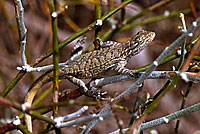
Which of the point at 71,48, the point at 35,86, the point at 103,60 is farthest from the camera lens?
the point at 71,48

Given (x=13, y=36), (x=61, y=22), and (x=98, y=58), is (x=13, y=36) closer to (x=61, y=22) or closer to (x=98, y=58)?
(x=61, y=22)

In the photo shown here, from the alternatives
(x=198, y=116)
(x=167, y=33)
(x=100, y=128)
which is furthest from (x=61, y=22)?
(x=198, y=116)

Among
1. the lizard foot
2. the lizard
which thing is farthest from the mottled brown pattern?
the lizard foot

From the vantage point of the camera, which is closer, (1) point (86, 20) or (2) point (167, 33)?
(2) point (167, 33)

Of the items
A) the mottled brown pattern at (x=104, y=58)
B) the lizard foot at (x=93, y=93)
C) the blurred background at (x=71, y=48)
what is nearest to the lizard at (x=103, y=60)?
the mottled brown pattern at (x=104, y=58)

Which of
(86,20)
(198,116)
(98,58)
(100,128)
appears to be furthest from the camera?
(86,20)

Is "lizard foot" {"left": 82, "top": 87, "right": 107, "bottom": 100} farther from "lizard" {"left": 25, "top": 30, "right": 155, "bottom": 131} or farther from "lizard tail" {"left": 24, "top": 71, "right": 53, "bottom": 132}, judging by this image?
"lizard tail" {"left": 24, "top": 71, "right": 53, "bottom": 132}

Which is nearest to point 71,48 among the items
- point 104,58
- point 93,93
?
point 104,58

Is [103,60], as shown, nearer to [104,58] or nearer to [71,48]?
[104,58]
